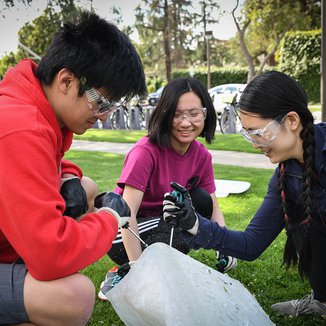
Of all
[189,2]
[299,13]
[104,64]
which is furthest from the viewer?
[189,2]

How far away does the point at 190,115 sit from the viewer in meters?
2.71

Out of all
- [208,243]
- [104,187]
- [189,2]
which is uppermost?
[189,2]

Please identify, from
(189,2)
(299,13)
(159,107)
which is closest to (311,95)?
(299,13)

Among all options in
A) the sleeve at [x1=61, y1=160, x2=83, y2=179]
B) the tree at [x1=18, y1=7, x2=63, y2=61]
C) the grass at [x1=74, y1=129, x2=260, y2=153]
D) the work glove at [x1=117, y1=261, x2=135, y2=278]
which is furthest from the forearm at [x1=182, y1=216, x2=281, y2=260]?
the tree at [x1=18, y1=7, x2=63, y2=61]

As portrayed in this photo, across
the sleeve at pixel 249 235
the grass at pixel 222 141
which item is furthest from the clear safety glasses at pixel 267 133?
the grass at pixel 222 141

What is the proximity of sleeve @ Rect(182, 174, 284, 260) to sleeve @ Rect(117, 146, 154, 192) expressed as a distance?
18.8 inches

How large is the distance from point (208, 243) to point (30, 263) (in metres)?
0.91

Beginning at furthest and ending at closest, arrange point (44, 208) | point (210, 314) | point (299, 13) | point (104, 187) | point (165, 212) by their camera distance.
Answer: point (299, 13) < point (104, 187) < point (165, 212) < point (210, 314) < point (44, 208)

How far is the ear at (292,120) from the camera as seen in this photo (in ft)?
6.72

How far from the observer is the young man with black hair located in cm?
147

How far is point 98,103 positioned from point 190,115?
39.0 inches

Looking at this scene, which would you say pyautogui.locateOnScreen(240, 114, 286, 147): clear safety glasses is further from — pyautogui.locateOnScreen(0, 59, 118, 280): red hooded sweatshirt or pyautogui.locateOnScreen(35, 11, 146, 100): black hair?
pyautogui.locateOnScreen(0, 59, 118, 280): red hooded sweatshirt

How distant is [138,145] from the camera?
2699 mm

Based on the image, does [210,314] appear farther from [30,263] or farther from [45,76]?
[45,76]
